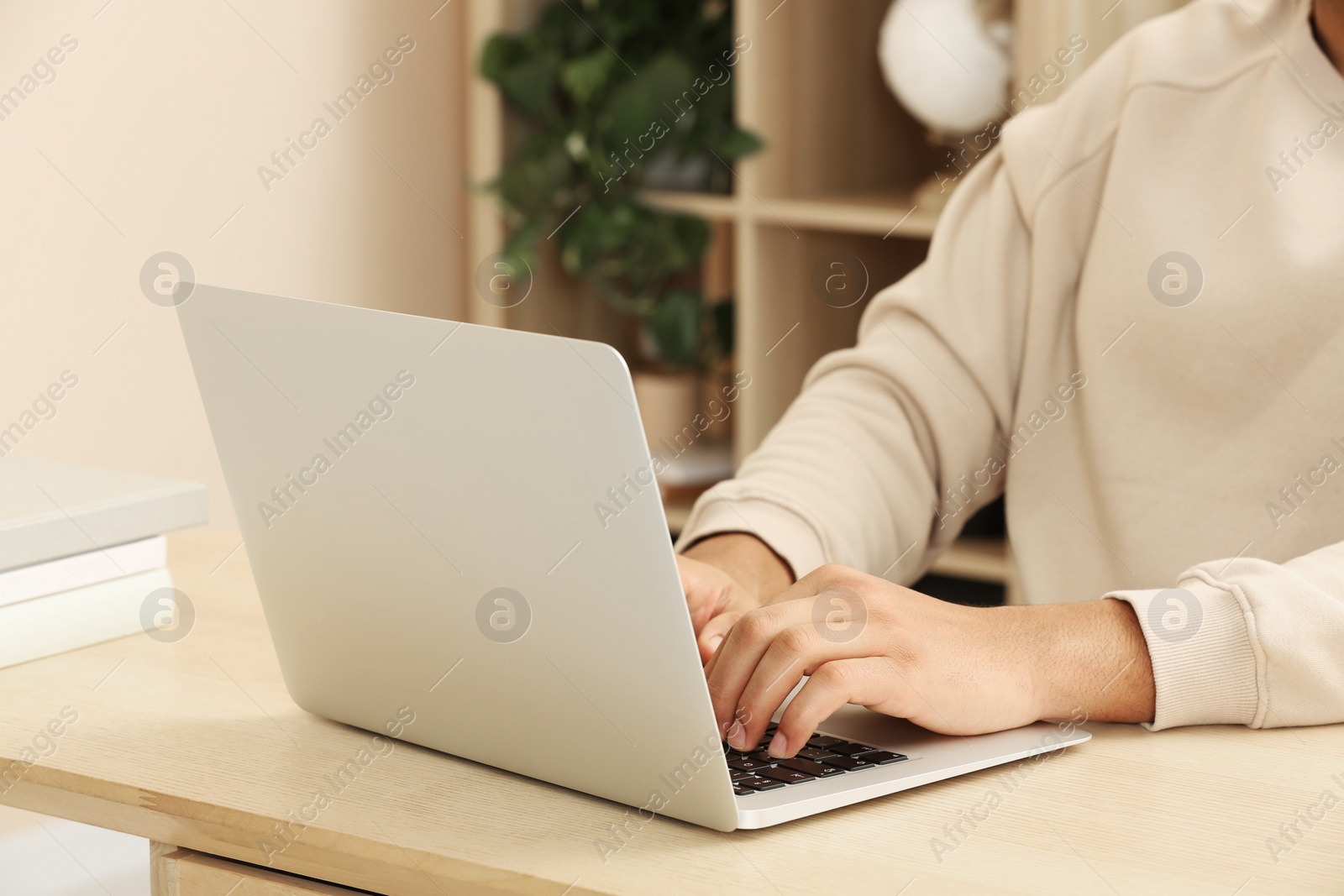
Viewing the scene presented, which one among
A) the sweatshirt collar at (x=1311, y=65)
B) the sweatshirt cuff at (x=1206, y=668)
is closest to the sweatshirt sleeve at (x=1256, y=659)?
the sweatshirt cuff at (x=1206, y=668)

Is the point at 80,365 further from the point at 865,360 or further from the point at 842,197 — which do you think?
the point at 842,197

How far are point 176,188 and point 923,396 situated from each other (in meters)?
1.11

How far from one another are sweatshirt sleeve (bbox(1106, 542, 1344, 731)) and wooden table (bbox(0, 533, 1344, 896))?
1 centimetres

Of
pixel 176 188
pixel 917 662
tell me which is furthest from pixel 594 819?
pixel 176 188

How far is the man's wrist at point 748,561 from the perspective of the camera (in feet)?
3.27

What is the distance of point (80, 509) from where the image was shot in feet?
2.99

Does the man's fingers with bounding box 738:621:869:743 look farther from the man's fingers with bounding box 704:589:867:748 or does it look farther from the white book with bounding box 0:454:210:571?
the white book with bounding box 0:454:210:571

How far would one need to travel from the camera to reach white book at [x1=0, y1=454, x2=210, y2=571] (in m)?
0.88

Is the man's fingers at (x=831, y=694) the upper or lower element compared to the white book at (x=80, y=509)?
lower

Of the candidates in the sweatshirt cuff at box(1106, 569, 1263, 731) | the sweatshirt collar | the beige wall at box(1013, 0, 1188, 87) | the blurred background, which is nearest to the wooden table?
the sweatshirt cuff at box(1106, 569, 1263, 731)

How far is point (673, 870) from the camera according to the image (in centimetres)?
60

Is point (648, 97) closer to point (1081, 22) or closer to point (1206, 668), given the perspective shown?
point (1081, 22)

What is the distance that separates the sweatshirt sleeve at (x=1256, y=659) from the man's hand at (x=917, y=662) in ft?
0.05

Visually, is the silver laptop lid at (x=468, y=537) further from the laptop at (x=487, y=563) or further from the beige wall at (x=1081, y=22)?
the beige wall at (x=1081, y=22)
